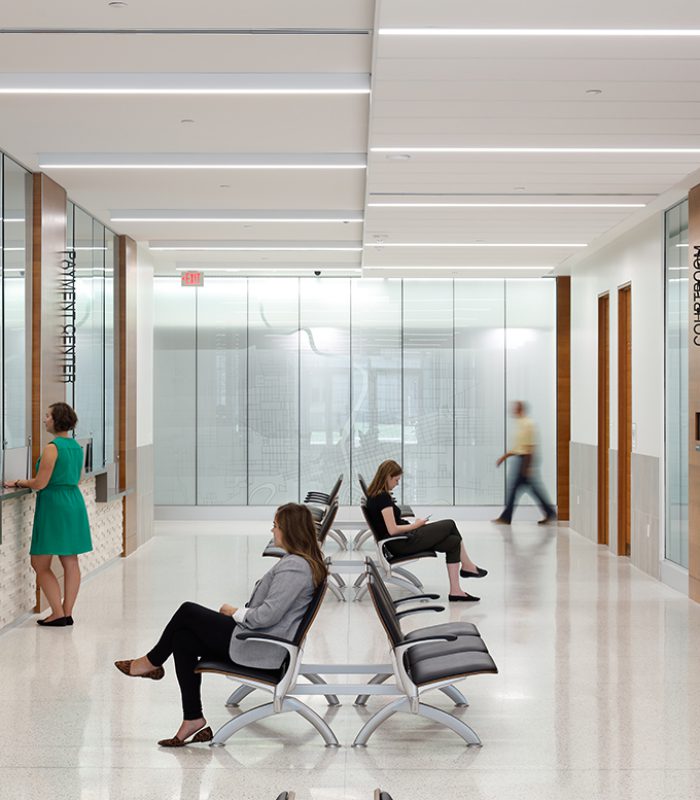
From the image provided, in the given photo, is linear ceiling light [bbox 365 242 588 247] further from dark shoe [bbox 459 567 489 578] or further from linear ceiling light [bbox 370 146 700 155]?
linear ceiling light [bbox 370 146 700 155]

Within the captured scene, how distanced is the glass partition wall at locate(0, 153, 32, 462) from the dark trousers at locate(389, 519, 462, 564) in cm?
323

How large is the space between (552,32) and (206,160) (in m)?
4.11

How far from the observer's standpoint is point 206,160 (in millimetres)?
8609

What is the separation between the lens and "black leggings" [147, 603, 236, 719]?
5449 mm

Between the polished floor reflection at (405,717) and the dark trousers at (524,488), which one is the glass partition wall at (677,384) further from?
the dark trousers at (524,488)

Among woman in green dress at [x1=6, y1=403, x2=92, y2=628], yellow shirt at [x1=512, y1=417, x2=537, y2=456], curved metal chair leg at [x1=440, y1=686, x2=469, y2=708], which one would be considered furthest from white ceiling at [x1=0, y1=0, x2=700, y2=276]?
yellow shirt at [x1=512, y1=417, x2=537, y2=456]

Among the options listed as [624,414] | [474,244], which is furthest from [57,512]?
[624,414]

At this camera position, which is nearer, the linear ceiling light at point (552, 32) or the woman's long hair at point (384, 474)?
the linear ceiling light at point (552, 32)

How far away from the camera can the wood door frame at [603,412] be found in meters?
13.3

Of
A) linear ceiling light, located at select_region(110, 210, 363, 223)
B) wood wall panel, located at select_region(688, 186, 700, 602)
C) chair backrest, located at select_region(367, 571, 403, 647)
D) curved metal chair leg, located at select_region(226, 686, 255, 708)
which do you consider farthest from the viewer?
linear ceiling light, located at select_region(110, 210, 363, 223)

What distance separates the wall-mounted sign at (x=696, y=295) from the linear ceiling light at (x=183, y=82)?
4.00m

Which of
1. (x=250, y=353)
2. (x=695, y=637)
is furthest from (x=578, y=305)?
(x=695, y=637)

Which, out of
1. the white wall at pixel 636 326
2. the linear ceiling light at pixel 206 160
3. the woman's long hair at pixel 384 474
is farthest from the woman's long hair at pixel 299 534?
the white wall at pixel 636 326

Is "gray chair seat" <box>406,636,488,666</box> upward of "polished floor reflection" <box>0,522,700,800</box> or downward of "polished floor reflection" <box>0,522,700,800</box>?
upward
